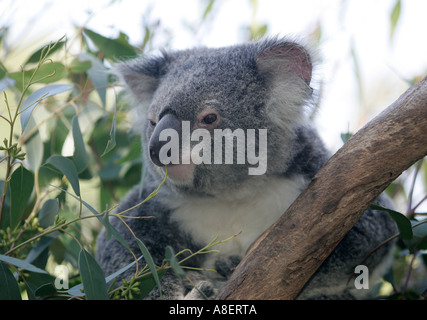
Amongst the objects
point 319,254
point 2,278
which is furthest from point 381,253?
point 2,278

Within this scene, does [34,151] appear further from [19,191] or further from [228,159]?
[228,159]

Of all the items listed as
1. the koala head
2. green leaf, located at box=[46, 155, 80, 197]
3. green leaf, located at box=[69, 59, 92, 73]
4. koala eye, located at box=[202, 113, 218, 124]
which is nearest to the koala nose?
the koala head

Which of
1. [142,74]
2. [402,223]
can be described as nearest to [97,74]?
[142,74]

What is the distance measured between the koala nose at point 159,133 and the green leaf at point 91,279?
1.61ft

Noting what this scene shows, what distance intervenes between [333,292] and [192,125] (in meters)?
1.07

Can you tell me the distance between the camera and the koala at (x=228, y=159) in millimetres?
1959

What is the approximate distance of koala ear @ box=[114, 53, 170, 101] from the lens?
2465mm

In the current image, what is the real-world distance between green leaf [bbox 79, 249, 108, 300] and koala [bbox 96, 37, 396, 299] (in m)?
0.51

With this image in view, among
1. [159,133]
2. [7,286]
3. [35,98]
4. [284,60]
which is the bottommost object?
[7,286]

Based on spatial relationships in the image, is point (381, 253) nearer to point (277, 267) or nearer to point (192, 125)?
point (277, 267)

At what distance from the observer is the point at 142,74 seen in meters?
2.47

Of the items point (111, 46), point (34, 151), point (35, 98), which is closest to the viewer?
point (35, 98)

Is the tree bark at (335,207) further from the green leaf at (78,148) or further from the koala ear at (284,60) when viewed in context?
the green leaf at (78,148)

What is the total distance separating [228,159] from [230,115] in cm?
19
